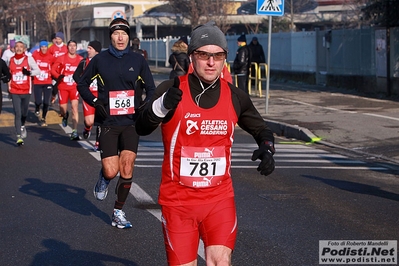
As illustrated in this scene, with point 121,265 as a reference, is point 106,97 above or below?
above

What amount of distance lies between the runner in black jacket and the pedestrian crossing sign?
10314mm

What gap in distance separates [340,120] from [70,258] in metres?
11.5

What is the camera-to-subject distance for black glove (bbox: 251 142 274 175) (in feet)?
15.5

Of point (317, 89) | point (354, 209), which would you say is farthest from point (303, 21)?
point (354, 209)

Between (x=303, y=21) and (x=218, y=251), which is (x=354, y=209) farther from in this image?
(x=303, y=21)

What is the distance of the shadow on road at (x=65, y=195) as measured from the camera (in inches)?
349

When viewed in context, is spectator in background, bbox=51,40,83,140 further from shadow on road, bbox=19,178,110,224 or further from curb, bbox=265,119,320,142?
shadow on road, bbox=19,178,110,224

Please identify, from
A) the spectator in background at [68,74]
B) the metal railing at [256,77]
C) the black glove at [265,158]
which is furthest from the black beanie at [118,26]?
the metal railing at [256,77]

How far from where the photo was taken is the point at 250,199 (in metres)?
9.51

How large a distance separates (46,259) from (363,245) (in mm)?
2895

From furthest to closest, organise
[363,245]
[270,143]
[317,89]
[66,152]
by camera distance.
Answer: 1. [317,89]
2. [66,152]
3. [363,245]
4. [270,143]

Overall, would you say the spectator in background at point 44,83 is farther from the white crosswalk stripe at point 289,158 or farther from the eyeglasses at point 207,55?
the eyeglasses at point 207,55

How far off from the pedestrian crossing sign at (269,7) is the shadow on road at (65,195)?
9.13 m

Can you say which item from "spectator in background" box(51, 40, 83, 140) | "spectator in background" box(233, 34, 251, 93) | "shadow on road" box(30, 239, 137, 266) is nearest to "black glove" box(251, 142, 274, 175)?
"shadow on road" box(30, 239, 137, 266)
